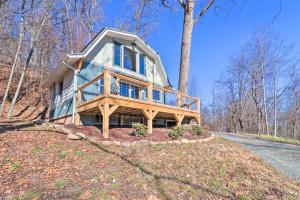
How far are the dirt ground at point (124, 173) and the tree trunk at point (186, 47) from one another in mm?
5146

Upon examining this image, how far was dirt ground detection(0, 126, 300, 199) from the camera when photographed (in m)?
3.93

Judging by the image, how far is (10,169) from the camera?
181 inches

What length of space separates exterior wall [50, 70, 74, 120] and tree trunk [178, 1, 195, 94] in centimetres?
577

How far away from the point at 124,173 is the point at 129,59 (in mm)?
8947

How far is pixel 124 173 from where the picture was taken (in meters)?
4.69

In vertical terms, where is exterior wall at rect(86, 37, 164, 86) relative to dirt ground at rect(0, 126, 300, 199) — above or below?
above

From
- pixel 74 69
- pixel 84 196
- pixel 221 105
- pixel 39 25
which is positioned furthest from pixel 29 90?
pixel 221 105

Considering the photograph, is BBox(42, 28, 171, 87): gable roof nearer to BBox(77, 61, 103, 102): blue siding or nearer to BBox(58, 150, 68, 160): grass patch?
BBox(77, 61, 103, 102): blue siding

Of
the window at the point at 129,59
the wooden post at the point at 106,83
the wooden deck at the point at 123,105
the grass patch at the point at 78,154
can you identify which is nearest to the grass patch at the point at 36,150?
the grass patch at the point at 78,154

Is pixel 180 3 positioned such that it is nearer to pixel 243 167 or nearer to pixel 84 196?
pixel 243 167

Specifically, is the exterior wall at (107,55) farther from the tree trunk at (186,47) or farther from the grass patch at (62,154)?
the grass patch at (62,154)

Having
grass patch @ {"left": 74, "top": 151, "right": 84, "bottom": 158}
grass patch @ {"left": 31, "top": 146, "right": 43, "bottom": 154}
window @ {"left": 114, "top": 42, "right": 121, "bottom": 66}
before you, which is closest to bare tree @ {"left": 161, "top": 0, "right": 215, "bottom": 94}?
window @ {"left": 114, "top": 42, "right": 121, "bottom": 66}

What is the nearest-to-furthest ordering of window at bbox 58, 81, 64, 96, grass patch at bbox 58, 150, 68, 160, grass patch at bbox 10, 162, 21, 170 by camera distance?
grass patch at bbox 10, 162, 21, 170, grass patch at bbox 58, 150, 68, 160, window at bbox 58, 81, 64, 96

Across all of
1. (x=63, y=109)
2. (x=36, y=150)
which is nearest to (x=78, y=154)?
(x=36, y=150)
